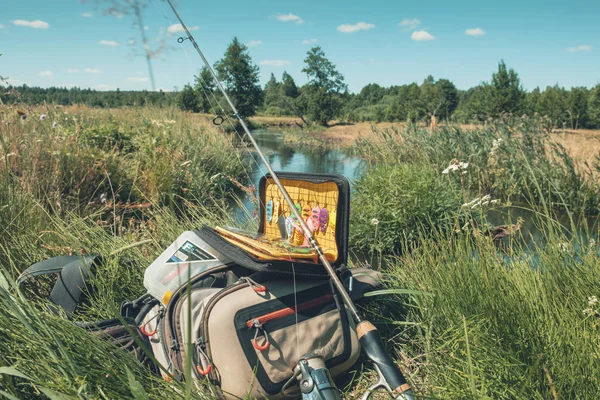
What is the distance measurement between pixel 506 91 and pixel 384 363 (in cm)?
3817

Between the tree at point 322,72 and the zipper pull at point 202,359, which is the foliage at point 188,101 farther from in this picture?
the tree at point 322,72

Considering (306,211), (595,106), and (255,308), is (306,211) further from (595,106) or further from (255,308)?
(595,106)

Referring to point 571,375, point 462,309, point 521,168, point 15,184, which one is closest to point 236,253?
point 462,309

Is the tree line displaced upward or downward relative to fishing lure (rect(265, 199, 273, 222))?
upward

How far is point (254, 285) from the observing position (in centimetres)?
184

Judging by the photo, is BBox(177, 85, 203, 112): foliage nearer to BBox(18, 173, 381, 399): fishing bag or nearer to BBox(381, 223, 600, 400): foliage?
BBox(18, 173, 381, 399): fishing bag

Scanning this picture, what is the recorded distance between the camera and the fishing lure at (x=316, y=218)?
2.26 metres

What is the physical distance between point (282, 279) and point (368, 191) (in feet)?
12.0

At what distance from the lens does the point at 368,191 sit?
5.43 metres

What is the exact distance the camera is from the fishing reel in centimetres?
153

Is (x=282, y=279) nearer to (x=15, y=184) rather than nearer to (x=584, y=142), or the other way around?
(x=15, y=184)

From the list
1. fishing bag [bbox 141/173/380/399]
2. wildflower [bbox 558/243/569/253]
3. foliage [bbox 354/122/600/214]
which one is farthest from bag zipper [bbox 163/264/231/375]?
foliage [bbox 354/122/600/214]

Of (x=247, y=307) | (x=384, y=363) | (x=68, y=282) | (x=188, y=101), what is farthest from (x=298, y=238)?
(x=188, y=101)

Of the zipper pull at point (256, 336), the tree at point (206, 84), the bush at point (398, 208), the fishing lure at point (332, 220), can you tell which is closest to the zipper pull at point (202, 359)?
the zipper pull at point (256, 336)
